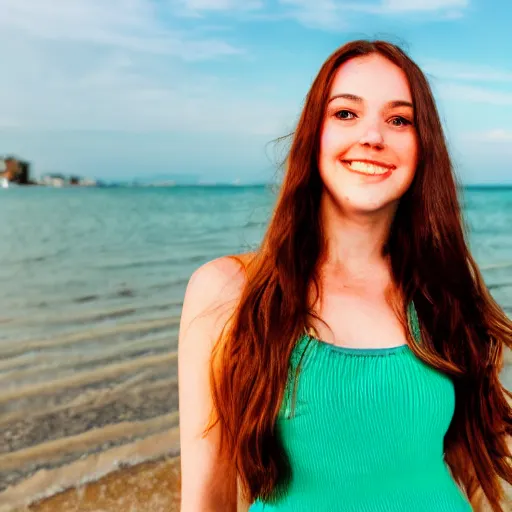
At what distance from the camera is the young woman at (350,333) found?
204 centimetres

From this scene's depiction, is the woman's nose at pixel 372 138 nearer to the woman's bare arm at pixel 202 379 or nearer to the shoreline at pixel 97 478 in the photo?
the woman's bare arm at pixel 202 379

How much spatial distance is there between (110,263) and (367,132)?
11512 millimetres

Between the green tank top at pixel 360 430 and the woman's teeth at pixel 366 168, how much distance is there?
582mm

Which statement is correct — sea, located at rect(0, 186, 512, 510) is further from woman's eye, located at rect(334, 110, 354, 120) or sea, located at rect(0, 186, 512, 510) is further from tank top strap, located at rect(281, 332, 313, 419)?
tank top strap, located at rect(281, 332, 313, 419)

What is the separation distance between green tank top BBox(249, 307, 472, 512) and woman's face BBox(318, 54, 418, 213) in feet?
1.74

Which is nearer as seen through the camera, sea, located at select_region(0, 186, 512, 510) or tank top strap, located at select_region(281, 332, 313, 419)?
tank top strap, located at select_region(281, 332, 313, 419)

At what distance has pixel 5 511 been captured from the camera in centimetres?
378

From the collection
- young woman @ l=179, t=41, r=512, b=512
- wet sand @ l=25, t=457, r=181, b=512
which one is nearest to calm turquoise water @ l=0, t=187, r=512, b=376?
young woman @ l=179, t=41, r=512, b=512

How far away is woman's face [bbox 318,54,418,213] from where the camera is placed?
2.15 m

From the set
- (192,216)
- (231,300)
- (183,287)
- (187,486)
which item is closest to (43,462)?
(187,486)

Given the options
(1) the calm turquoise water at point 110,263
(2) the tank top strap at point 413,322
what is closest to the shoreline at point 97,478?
(1) the calm turquoise water at point 110,263

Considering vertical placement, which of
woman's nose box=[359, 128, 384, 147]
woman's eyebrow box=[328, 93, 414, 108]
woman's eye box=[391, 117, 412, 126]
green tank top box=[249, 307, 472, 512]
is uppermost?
woman's eyebrow box=[328, 93, 414, 108]

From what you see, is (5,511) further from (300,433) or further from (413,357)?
(413,357)

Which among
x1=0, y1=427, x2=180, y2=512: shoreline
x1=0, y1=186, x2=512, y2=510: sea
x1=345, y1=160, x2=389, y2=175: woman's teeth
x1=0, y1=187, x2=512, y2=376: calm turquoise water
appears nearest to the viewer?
x1=345, y1=160, x2=389, y2=175: woman's teeth
